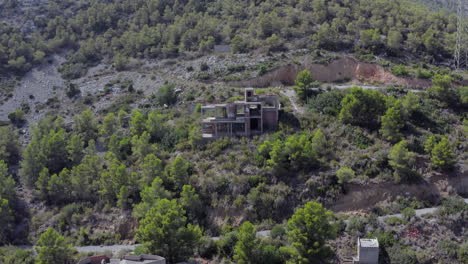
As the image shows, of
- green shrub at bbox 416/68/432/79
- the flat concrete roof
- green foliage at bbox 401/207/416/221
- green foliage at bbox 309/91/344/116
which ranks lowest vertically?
green foliage at bbox 401/207/416/221

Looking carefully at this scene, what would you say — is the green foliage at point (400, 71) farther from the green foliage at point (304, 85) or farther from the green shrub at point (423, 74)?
the green foliage at point (304, 85)

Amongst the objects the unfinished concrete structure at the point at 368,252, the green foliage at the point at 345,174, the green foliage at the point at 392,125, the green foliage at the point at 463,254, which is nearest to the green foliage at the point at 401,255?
the unfinished concrete structure at the point at 368,252

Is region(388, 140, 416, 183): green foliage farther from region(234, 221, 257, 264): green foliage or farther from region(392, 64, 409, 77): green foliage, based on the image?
region(392, 64, 409, 77): green foliage

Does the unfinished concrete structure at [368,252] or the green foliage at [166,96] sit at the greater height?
the green foliage at [166,96]

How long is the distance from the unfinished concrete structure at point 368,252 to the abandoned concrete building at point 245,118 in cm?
1681

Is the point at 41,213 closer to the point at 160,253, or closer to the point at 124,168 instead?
the point at 124,168

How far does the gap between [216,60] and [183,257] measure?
3475 centimetres

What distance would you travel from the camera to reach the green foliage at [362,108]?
44.0 metres

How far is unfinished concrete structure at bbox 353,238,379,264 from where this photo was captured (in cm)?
3132

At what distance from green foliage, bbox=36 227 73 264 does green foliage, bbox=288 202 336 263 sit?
16957mm

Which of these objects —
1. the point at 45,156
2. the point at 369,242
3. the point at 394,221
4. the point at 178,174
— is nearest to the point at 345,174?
the point at 394,221

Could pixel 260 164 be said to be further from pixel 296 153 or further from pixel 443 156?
pixel 443 156

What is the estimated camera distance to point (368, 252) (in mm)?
31469

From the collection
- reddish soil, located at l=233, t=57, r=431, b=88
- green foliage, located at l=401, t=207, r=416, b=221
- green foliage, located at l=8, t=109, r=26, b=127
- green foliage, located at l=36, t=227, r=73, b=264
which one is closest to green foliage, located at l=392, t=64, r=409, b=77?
reddish soil, located at l=233, t=57, r=431, b=88
